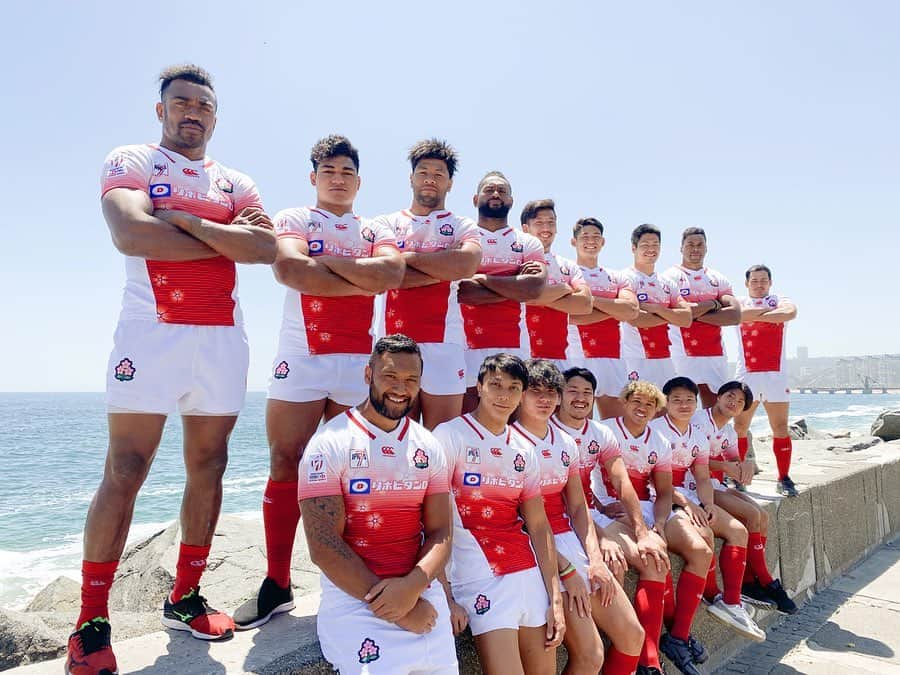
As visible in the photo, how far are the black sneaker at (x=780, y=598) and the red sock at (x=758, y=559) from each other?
47 millimetres

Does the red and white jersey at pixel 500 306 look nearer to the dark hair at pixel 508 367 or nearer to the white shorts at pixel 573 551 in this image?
the dark hair at pixel 508 367

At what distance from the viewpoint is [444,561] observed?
2.86 meters

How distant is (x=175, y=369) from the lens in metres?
2.98

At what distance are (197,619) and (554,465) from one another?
2097 millimetres

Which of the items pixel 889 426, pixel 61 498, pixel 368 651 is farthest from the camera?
pixel 61 498

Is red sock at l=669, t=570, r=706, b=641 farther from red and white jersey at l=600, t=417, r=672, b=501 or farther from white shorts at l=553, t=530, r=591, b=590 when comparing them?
white shorts at l=553, t=530, r=591, b=590

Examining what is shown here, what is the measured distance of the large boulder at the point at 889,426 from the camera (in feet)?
50.1

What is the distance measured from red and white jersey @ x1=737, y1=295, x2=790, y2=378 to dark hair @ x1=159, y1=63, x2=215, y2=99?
638 centimetres

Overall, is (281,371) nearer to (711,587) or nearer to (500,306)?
(500,306)

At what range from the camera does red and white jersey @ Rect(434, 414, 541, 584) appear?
3.27 m

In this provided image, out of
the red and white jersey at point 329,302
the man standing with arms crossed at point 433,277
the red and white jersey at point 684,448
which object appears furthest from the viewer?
the red and white jersey at point 684,448

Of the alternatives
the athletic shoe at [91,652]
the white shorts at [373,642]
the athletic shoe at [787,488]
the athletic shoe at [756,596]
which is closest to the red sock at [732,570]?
the athletic shoe at [756,596]

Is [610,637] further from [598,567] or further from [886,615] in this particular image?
[886,615]

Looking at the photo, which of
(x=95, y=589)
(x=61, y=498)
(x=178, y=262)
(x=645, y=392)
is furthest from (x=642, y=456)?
(x=61, y=498)
